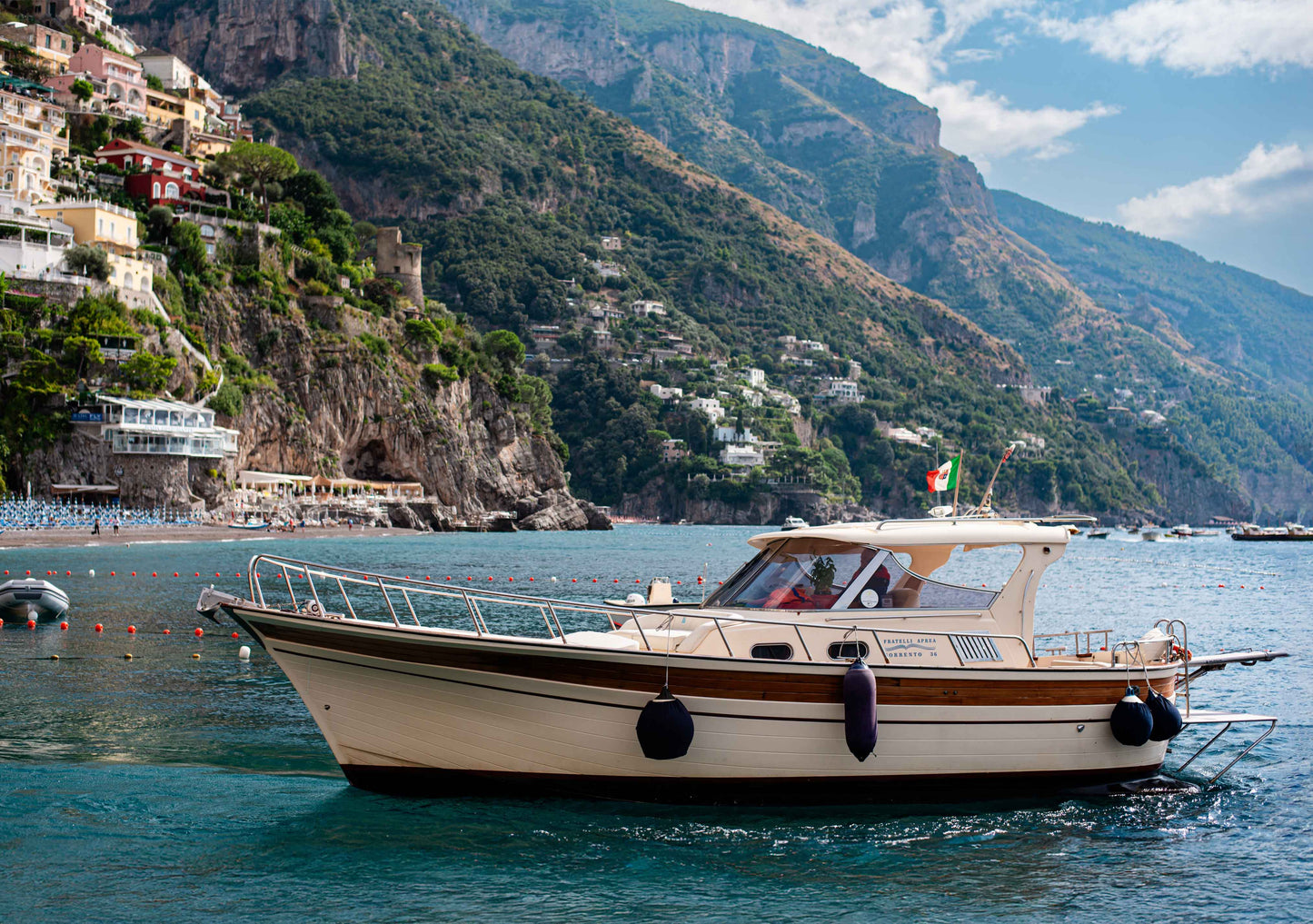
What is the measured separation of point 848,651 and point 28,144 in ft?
277

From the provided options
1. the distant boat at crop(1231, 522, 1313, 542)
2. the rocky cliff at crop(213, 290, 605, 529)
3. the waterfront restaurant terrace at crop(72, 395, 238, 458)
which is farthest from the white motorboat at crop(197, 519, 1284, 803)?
the distant boat at crop(1231, 522, 1313, 542)

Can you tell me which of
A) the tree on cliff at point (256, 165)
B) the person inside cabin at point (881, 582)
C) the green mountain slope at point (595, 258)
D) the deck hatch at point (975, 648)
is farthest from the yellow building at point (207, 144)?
the deck hatch at point (975, 648)

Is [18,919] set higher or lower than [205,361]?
lower

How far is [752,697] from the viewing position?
1027cm

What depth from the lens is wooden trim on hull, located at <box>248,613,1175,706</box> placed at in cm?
1015

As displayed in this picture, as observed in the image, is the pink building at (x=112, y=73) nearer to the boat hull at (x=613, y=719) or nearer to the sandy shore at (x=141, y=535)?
the sandy shore at (x=141, y=535)

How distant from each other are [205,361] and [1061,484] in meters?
139

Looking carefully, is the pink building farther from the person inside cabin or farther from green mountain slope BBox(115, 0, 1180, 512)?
the person inside cabin

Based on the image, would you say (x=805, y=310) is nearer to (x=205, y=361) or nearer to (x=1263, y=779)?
(x=205, y=361)

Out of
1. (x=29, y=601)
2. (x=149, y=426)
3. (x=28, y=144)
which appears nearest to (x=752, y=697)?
(x=29, y=601)

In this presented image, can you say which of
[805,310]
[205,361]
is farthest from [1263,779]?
[805,310]

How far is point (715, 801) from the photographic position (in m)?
10.7

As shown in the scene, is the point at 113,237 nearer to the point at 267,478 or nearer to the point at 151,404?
the point at 151,404

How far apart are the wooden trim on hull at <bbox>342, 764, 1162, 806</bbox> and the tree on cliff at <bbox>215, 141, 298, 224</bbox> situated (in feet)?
273
